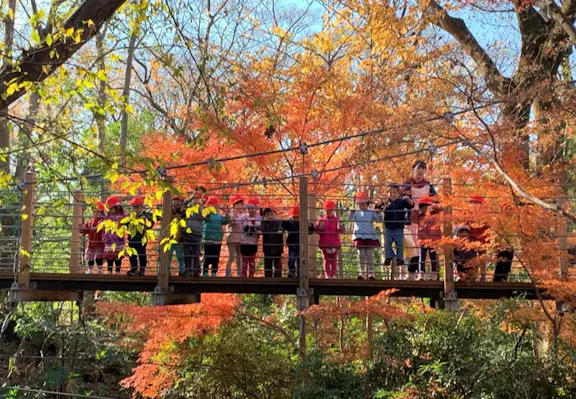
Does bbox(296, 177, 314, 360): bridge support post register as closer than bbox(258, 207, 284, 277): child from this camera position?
Yes

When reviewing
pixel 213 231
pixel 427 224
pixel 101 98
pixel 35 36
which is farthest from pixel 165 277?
pixel 101 98

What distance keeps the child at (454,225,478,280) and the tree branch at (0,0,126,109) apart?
13.6 ft

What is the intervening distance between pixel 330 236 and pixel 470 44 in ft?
15.3

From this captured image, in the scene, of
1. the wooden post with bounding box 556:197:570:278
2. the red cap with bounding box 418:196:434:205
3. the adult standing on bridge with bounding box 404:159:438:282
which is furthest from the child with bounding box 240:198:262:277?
the wooden post with bounding box 556:197:570:278

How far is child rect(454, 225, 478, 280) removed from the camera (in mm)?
5801

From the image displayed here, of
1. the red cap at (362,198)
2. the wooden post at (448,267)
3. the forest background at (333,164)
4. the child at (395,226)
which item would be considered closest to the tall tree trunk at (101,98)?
the forest background at (333,164)

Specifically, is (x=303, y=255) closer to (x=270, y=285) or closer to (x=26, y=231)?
(x=270, y=285)

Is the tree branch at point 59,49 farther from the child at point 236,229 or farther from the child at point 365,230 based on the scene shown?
the child at point 365,230

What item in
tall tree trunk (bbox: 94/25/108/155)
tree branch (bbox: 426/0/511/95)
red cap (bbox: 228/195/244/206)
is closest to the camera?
tall tree trunk (bbox: 94/25/108/155)

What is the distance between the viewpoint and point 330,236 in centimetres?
607

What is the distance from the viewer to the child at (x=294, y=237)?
19.3ft

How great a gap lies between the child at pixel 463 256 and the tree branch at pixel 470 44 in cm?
299

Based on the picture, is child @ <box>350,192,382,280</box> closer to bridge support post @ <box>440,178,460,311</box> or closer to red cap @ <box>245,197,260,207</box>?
bridge support post @ <box>440,178,460,311</box>

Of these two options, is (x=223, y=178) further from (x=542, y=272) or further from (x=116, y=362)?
(x=116, y=362)
